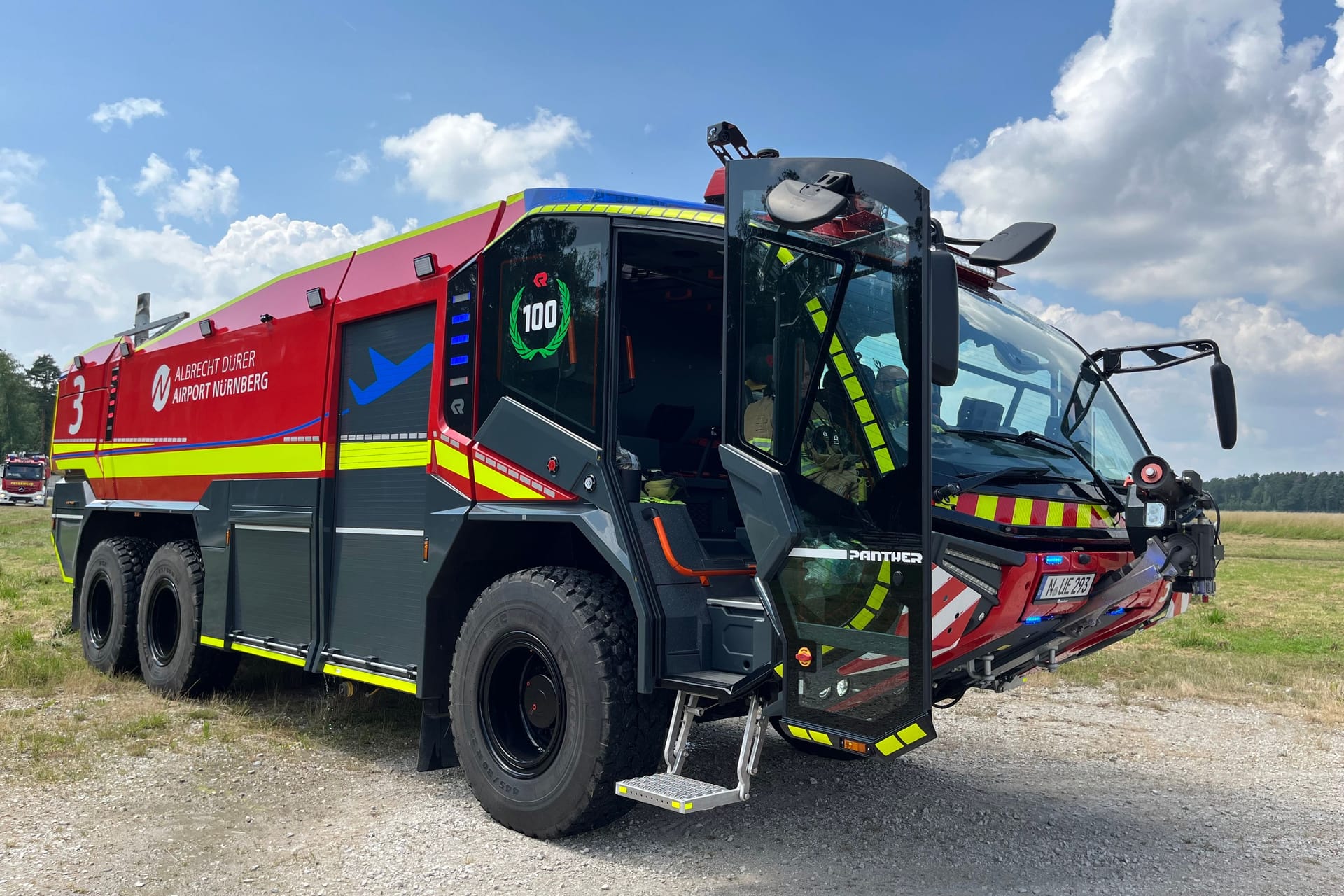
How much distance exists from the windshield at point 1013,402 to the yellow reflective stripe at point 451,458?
214cm

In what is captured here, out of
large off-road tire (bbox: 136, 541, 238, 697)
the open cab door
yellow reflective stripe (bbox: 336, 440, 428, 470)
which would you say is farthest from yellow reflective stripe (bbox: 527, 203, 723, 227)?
large off-road tire (bbox: 136, 541, 238, 697)

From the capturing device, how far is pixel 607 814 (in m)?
4.36

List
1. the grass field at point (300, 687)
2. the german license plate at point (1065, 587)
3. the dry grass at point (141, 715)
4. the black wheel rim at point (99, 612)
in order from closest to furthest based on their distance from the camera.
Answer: the german license plate at point (1065, 587)
the dry grass at point (141, 715)
the grass field at point (300, 687)
the black wheel rim at point (99, 612)

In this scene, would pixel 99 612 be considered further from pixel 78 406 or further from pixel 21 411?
pixel 21 411

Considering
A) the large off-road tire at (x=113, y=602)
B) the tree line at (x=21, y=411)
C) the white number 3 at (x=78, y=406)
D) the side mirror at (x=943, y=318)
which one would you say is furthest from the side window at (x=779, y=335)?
the tree line at (x=21, y=411)

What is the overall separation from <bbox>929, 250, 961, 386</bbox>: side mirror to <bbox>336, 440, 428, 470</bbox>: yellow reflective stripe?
2809mm

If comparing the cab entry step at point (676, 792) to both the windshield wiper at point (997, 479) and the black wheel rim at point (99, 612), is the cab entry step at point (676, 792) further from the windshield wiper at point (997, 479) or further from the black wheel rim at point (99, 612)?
the black wheel rim at point (99, 612)

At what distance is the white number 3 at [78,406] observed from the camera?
30.7 ft

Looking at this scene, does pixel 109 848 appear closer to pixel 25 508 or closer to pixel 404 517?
pixel 404 517

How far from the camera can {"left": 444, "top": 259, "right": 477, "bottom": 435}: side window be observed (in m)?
5.12

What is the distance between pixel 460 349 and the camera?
17.0 feet

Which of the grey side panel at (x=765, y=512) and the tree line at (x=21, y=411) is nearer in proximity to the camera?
the grey side panel at (x=765, y=512)

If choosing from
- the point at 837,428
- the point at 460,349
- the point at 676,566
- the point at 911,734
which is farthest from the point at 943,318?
the point at 460,349

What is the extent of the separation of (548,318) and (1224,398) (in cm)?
306
